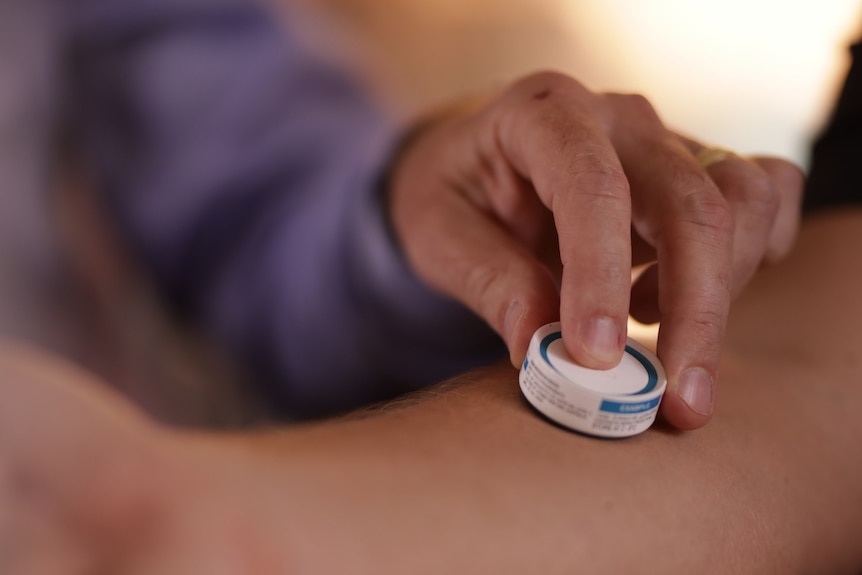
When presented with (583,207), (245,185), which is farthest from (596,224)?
(245,185)

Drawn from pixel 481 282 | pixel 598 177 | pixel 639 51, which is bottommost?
pixel 639 51

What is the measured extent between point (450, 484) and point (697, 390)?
0.17 m

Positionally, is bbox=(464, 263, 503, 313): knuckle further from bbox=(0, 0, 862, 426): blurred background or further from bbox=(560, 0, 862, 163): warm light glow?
bbox=(560, 0, 862, 163): warm light glow

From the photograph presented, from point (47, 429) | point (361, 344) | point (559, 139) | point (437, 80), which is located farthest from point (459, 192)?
point (437, 80)

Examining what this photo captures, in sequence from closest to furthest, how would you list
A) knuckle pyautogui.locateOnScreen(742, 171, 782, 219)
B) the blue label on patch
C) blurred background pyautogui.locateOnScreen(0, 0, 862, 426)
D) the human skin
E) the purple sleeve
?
the human skin < the blue label on patch < knuckle pyautogui.locateOnScreen(742, 171, 782, 219) < the purple sleeve < blurred background pyautogui.locateOnScreen(0, 0, 862, 426)

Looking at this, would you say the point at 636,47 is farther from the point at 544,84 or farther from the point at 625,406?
the point at 625,406

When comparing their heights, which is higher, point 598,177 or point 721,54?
point 598,177

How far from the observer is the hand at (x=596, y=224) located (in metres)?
0.42

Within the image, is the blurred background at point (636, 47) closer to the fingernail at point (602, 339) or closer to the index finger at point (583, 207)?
the index finger at point (583, 207)

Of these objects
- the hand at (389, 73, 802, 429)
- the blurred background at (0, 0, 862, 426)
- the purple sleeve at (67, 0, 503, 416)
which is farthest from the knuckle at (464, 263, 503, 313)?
the blurred background at (0, 0, 862, 426)

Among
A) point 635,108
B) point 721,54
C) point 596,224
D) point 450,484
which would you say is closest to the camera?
point 450,484

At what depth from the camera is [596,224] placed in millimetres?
430

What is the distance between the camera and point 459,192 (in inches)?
25.6

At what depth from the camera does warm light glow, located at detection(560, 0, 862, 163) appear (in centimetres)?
161
